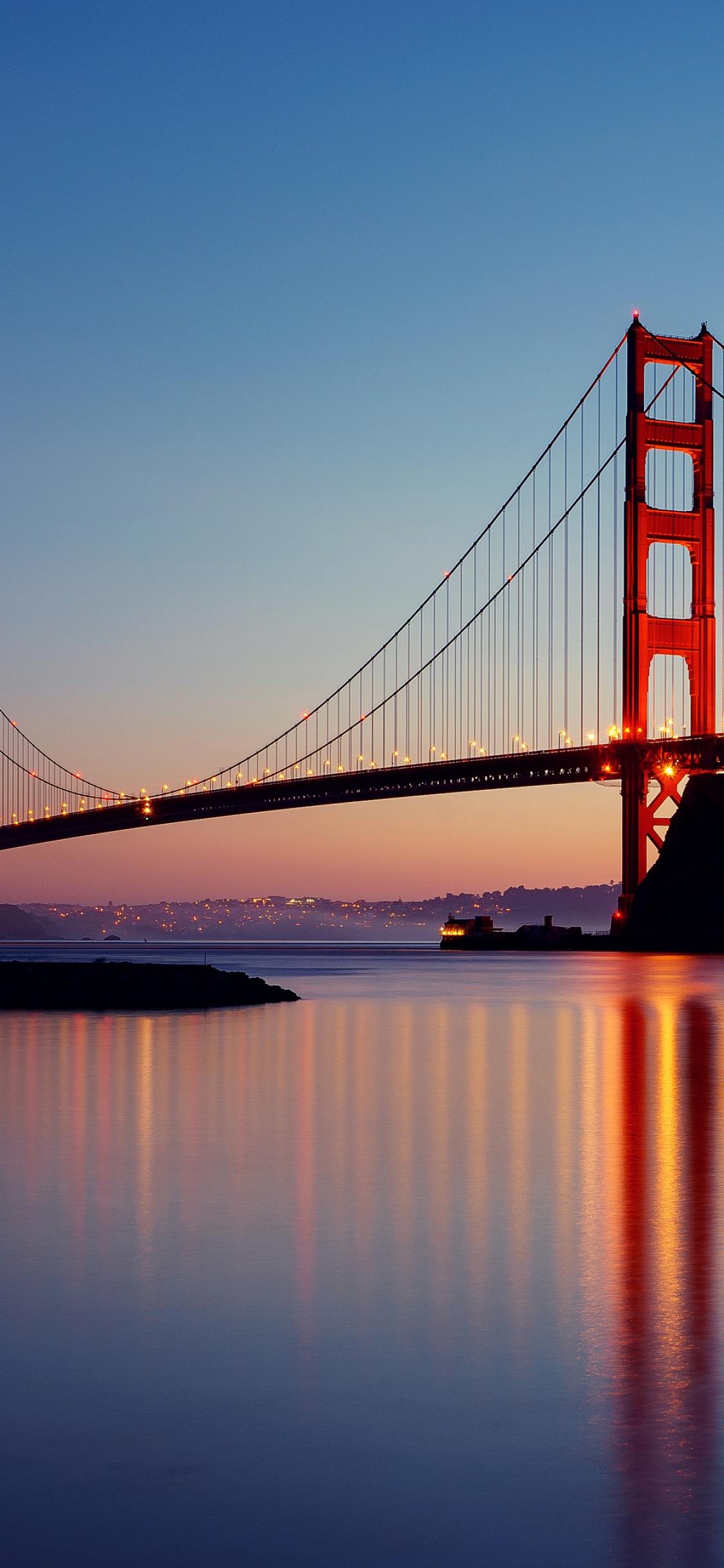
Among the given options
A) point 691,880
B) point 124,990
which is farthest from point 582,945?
point 124,990

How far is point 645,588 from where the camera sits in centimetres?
6912

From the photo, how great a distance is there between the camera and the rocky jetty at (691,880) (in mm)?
67438

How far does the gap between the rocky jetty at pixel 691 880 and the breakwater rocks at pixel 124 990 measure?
3588 centimetres

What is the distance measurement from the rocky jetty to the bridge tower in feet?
2.23

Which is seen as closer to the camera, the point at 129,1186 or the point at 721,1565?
the point at 721,1565

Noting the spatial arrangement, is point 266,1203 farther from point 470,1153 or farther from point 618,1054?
point 618,1054

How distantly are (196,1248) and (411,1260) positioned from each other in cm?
100

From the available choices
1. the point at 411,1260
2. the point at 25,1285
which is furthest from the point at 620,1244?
the point at 25,1285

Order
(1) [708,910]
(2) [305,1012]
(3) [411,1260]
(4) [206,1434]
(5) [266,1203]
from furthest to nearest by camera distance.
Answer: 1. (1) [708,910]
2. (2) [305,1012]
3. (5) [266,1203]
4. (3) [411,1260]
5. (4) [206,1434]

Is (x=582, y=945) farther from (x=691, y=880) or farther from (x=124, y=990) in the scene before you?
(x=124, y=990)

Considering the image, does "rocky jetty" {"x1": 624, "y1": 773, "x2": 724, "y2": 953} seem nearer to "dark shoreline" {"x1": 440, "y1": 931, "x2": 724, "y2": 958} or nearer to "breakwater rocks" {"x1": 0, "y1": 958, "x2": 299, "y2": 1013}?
"dark shoreline" {"x1": 440, "y1": 931, "x2": 724, "y2": 958}

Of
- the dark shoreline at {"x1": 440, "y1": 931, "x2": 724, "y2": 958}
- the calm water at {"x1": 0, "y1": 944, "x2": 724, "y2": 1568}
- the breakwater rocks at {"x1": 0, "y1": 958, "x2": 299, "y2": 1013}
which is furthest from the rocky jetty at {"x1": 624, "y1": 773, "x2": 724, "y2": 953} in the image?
the calm water at {"x1": 0, "y1": 944, "x2": 724, "y2": 1568}

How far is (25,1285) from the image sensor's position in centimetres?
706

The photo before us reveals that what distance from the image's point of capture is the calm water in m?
4.19
